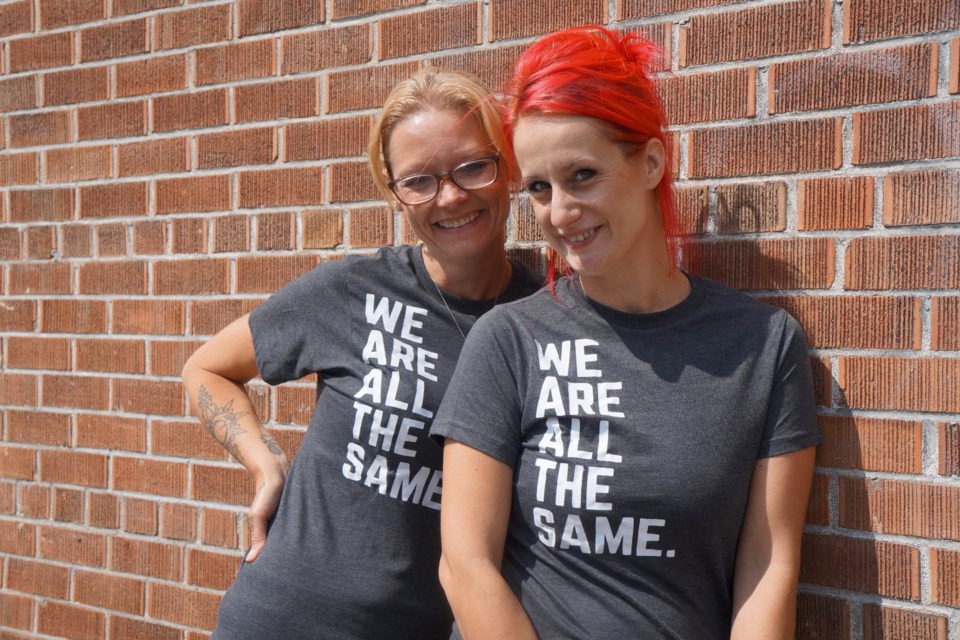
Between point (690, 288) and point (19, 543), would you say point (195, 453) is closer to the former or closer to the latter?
point (19, 543)

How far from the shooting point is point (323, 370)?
224 centimetres

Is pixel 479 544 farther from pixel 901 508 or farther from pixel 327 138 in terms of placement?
pixel 327 138

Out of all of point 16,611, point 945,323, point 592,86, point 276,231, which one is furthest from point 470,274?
point 16,611

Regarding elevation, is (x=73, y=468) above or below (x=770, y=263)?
below

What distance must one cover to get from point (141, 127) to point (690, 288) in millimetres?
2073

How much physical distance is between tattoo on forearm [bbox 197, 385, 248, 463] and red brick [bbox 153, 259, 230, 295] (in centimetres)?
60

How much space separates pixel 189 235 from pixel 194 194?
0.44 ft

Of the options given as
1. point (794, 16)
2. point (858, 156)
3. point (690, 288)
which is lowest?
point (690, 288)

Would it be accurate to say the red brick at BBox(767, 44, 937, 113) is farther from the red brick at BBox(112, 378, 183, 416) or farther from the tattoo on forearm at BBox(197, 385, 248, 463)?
the red brick at BBox(112, 378, 183, 416)

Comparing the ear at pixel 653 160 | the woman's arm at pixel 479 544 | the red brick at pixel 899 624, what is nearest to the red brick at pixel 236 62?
the ear at pixel 653 160

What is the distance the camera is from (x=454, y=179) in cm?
207

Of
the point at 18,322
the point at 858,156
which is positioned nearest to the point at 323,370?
the point at 858,156

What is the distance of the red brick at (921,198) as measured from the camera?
189 cm

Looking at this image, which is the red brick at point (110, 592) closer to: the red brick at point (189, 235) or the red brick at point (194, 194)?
the red brick at point (189, 235)
